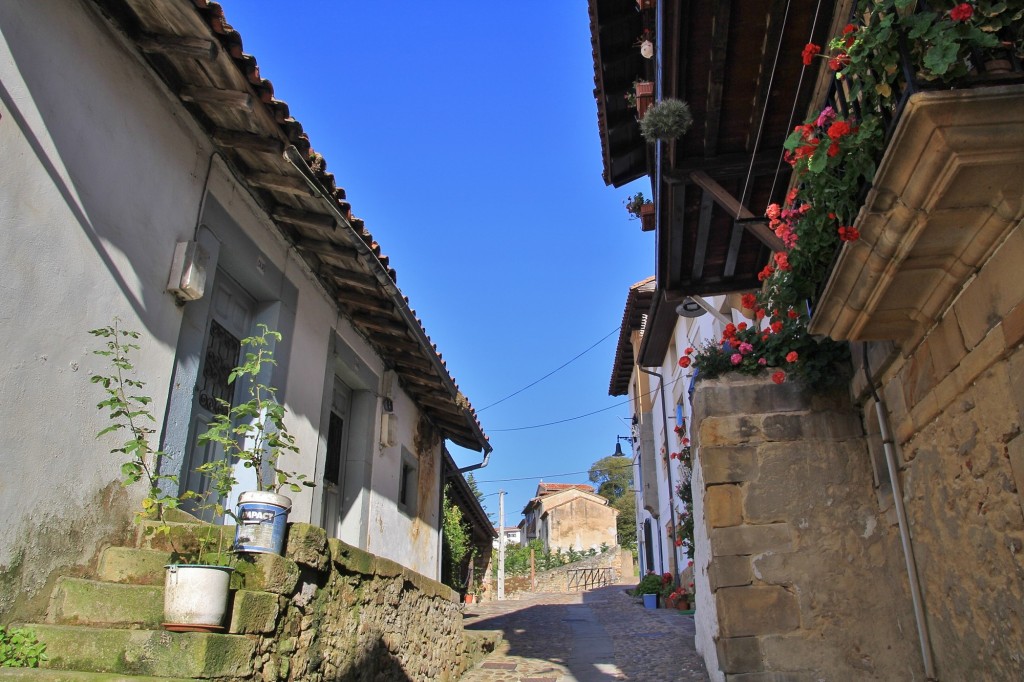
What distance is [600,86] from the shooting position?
20.0ft

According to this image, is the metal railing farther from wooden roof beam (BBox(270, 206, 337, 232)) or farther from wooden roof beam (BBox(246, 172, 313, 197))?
wooden roof beam (BBox(246, 172, 313, 197))

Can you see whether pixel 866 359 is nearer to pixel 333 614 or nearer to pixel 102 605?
pixel 333 614

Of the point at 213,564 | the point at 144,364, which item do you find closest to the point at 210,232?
the point at 144,364

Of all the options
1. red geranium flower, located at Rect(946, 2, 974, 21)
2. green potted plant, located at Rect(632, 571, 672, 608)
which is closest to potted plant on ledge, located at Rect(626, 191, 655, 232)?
red geranium flower, located at Rect(946, 2, 974, 21)

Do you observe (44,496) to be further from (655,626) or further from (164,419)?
(655,626)

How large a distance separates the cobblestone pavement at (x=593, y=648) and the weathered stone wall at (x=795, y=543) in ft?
6.30

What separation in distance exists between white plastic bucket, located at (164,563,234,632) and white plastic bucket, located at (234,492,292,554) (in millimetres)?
389

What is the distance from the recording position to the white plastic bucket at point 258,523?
11.2 feet

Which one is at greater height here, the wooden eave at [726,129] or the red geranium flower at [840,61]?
the wooden eave at [726,129]

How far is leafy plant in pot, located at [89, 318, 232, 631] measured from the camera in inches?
116

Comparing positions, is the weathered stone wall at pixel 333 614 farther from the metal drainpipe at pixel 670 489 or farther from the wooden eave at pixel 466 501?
the metal drainpipe at pixel 670 489

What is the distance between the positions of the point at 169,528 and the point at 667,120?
367cm

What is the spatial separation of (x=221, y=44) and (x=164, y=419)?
6.96 feet

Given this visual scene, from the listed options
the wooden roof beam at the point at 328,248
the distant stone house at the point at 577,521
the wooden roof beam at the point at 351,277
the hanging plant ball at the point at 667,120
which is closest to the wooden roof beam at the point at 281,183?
the wooden roof beam at the point at 328,248
